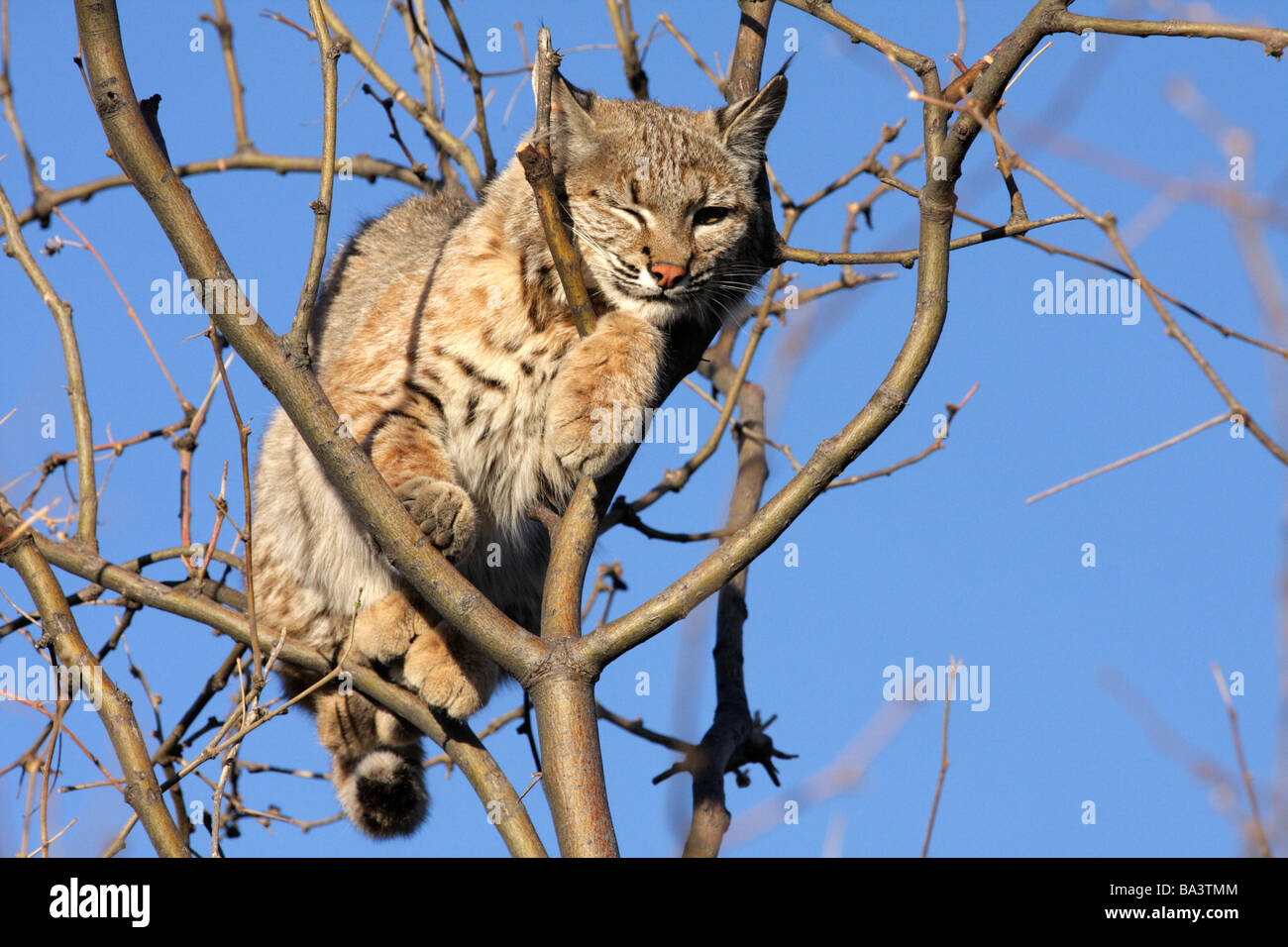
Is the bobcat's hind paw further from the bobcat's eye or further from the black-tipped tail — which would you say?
the bobcat's eye

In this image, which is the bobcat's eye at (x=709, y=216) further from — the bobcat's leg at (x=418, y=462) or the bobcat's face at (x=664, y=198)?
the bobcat's leg at (x=418, y=462)

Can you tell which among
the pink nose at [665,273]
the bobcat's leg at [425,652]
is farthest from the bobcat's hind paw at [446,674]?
the pink nose at [665,273]

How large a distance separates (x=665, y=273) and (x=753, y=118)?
76 centimetres

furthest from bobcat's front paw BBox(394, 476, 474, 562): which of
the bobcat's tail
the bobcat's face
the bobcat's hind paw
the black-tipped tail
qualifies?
the black-tipped tail

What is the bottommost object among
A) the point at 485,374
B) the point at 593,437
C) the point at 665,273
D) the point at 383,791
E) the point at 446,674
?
the point at 383,791

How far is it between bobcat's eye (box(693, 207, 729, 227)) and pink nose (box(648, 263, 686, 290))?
337 millimetres

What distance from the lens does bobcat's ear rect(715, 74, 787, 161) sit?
14.9 feet

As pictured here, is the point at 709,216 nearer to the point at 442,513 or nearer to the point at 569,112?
the point at 569,112

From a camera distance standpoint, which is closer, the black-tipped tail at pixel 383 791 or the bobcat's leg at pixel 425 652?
the bobcat's leg at pixel 425 652

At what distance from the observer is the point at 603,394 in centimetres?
400

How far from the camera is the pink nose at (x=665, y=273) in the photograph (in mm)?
4238

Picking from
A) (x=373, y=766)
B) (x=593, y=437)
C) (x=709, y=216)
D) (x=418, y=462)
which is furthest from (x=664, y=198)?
(x=373, y=766)

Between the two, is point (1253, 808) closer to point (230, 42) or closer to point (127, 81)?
point (127, 81)
